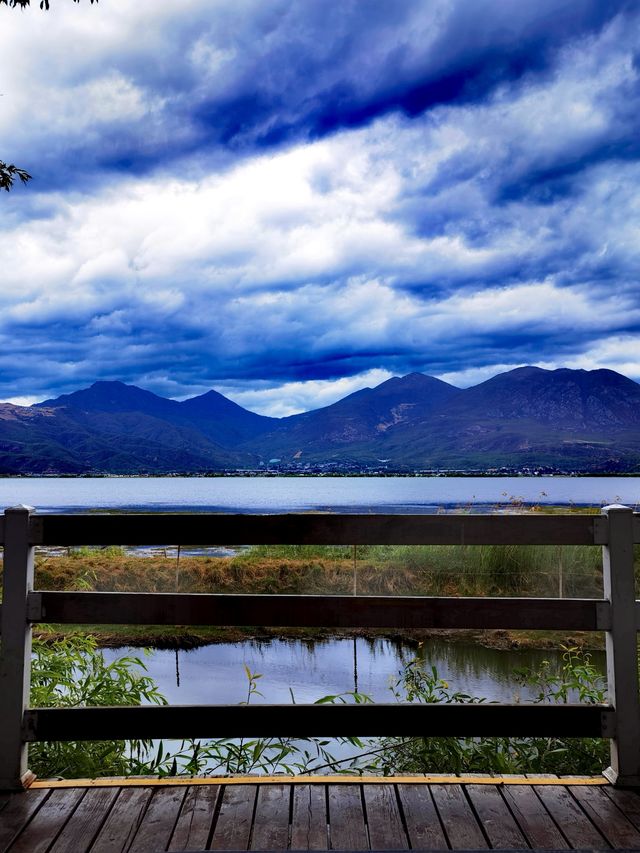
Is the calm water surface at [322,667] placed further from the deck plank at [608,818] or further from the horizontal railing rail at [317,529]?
the horizontal railing rail at [317,529]

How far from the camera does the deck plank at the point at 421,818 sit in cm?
251

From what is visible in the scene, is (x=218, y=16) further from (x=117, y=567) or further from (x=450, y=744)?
(x=450, y=744)

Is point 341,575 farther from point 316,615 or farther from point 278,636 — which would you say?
point 316,615

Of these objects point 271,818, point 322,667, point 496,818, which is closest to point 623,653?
point 496,818

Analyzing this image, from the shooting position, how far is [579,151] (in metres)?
20.8

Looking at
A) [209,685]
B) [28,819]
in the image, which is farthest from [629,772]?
[209,685]

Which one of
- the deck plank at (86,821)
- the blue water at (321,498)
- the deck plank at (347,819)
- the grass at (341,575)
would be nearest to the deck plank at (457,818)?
the deck plank at (347,819)

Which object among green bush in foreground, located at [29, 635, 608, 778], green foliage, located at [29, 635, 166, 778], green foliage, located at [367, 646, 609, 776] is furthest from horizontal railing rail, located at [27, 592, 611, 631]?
green foliage, located at [29, 635, 166, 778]

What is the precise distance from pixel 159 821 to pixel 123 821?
14 cm

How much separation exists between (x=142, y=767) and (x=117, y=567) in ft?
36.5

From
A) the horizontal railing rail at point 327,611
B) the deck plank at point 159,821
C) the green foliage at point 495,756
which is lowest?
the green foliage at point 495,756

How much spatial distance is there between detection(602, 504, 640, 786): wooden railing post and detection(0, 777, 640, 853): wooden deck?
0.44 ft

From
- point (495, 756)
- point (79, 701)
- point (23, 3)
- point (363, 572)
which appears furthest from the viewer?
point (363, 572)

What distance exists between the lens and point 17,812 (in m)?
2.77
